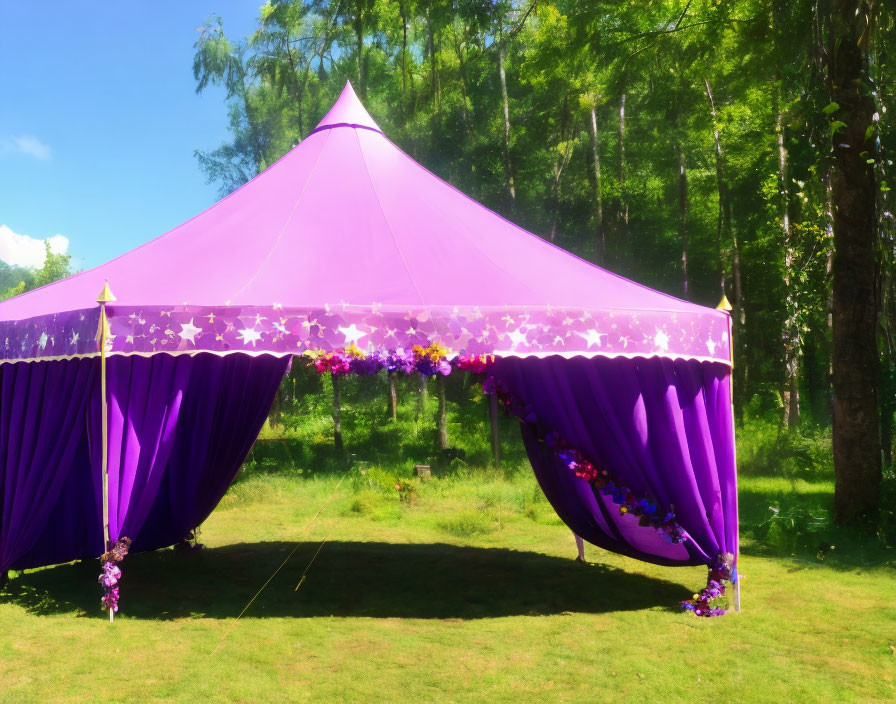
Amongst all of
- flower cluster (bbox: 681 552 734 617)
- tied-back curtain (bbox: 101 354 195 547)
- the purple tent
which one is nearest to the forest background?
the purple tent

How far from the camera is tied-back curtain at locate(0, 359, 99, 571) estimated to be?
510 cm

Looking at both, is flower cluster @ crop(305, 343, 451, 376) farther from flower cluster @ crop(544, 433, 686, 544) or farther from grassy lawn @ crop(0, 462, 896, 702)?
grassy lawn @ crop(0, 462, 896, 702)

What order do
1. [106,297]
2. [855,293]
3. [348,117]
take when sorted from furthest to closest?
[855,293], [348,117], [106,297]

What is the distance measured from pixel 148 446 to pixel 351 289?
161cm

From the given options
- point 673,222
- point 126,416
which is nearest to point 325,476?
point 126,416

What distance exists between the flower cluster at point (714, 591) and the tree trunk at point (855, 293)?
3.31 meters

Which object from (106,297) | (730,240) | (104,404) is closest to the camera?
(106,297)

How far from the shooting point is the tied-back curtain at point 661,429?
499 centimetres

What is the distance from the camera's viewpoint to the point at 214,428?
6.46 metres

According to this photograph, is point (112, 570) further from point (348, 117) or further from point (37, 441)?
point (348, 117)

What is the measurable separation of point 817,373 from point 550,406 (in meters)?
15.1

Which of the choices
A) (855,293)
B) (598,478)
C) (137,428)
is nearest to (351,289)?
(137,428)

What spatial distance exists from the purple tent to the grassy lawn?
55cm

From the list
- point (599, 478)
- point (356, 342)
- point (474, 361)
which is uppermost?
point (356, 342)
